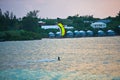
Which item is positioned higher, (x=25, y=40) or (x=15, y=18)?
(x=15, y=18)

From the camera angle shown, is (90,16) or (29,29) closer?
(29,29)

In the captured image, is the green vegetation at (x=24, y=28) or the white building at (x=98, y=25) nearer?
the green vegetation at (x=24, y=28)

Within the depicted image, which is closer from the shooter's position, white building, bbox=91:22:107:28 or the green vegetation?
the green vegetation

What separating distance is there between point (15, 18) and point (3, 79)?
8195cm

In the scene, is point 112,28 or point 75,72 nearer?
point 75,72

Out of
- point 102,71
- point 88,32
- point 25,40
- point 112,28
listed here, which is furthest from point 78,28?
point 102,71

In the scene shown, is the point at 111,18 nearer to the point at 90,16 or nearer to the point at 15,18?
the point at 90,16

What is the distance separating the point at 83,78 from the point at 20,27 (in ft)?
268

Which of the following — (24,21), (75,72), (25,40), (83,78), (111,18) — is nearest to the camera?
(83,78)

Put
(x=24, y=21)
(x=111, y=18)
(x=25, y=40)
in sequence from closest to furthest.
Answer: (x=24, y=21) < (x=25, y=40) < (x=111, y=18)

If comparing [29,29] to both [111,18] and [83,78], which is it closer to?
[111,18]

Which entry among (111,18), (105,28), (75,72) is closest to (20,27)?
(105,28)

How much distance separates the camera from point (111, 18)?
122m

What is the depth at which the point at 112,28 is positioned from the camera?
107 m
